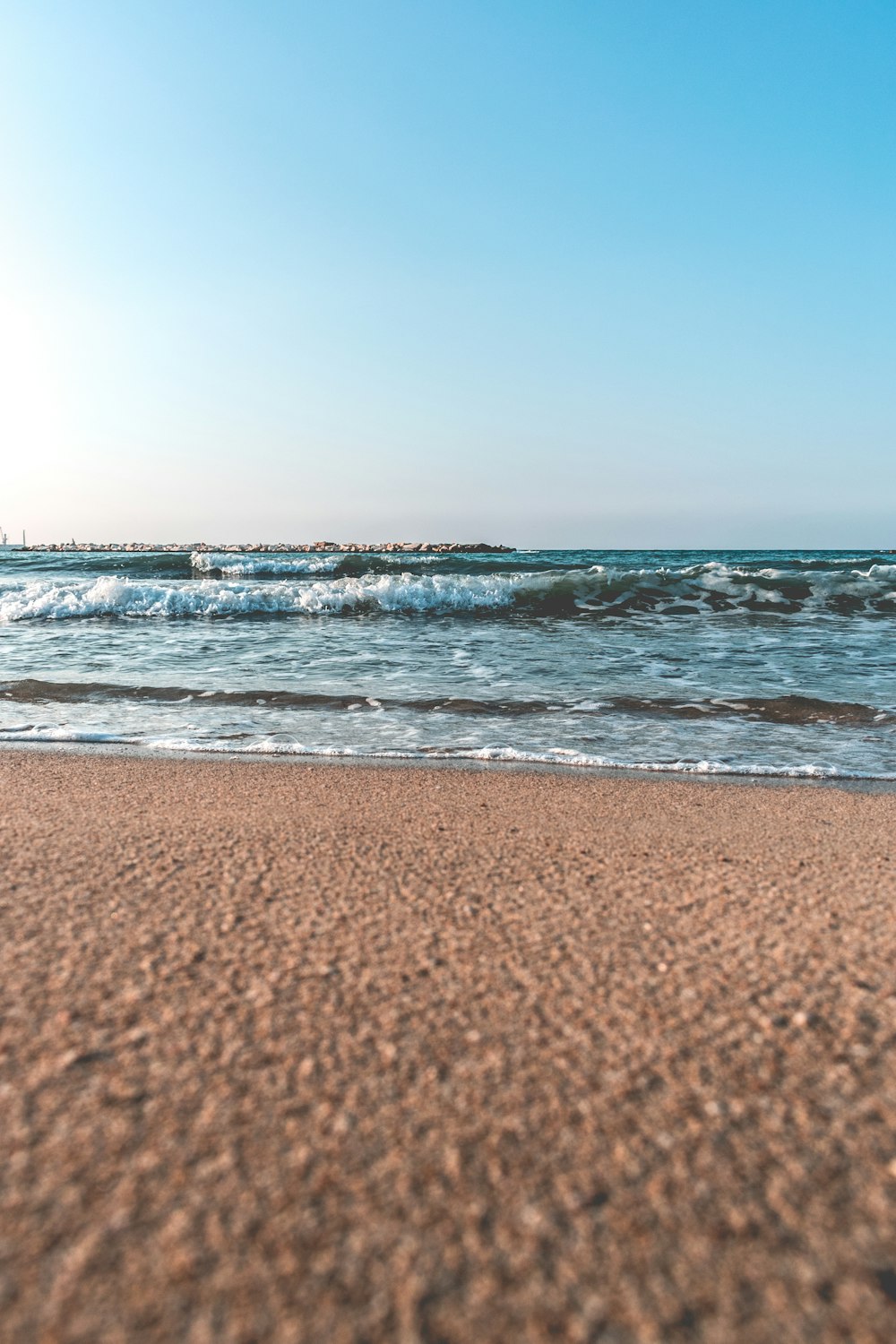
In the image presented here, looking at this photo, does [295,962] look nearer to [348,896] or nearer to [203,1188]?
[348,896]

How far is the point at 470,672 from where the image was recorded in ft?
23.2

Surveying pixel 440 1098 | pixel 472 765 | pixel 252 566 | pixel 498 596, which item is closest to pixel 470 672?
pixel 472 765

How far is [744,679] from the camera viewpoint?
21.9 feet

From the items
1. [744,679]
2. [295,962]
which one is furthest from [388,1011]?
[744,679]

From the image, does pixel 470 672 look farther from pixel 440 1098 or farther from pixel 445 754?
pixel 440 1098

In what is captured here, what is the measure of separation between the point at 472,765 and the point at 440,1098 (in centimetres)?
278

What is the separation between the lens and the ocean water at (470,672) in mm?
4445

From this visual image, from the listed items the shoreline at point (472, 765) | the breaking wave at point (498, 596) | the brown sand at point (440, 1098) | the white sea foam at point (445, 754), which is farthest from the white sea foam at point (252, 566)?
the brown sand at point (440, 1098)

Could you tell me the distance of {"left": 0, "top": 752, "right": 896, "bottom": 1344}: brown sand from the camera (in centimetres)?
84

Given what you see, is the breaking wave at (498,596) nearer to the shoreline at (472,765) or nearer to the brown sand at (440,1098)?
the shoreline at (472,765)

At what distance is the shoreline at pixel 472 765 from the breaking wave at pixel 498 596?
9.42 metres

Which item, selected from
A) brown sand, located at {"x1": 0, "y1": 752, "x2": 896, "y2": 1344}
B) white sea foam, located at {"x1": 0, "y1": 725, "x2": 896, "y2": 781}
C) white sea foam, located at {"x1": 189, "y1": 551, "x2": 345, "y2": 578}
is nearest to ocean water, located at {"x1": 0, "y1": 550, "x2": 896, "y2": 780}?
white sea foam, located at {"x1": 0, "y1": 725, "x2": 896, "y2": 781}

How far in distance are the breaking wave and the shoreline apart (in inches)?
371

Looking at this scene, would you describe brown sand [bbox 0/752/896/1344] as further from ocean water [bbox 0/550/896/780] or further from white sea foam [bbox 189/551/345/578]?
white sea foam [bbox 189/551/345/578]
